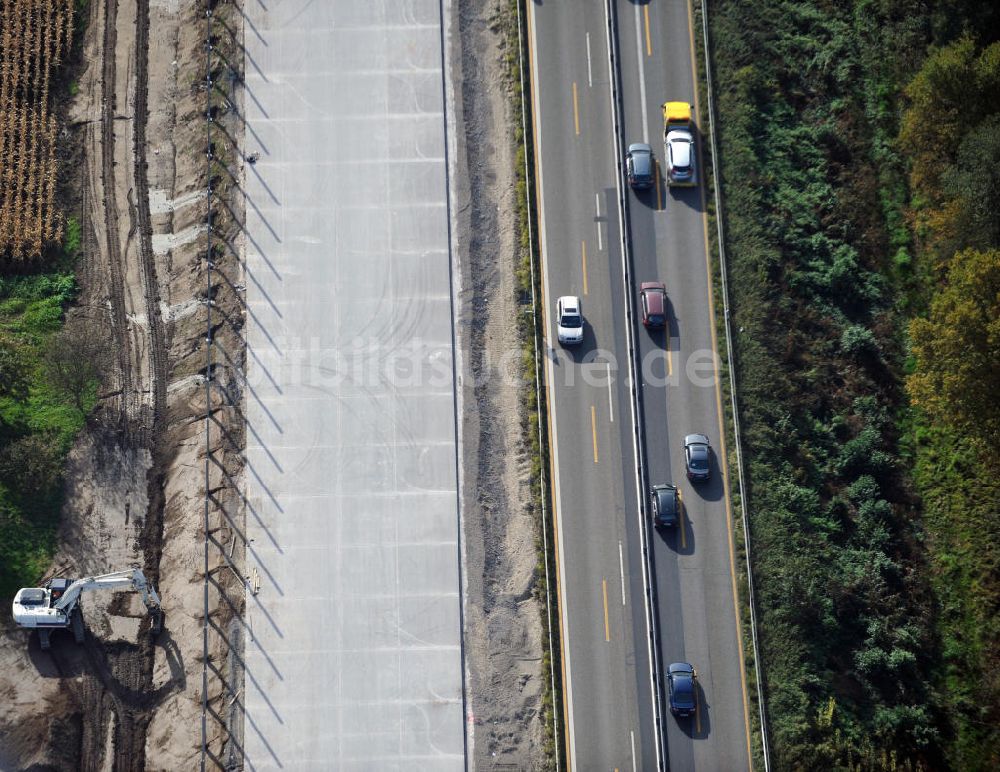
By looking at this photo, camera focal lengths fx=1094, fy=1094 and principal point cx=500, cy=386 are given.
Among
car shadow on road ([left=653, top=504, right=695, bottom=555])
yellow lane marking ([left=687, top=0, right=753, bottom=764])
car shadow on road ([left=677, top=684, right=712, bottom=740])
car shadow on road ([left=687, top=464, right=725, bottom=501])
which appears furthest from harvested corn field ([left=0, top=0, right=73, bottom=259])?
car shadow on road ([left=677, top=684, right=712, bottom=740])

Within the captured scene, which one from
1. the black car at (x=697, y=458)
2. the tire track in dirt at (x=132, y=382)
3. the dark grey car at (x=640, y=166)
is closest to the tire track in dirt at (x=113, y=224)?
the tire track in dirt at (x=132, y=382)

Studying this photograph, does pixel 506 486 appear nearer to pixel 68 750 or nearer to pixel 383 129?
pixel 383 129

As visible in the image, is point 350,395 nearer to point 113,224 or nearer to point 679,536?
point 113,224

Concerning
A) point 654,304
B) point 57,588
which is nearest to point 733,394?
point 654,304

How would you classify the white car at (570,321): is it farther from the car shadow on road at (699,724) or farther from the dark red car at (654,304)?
the car shadow on road at (699,724)

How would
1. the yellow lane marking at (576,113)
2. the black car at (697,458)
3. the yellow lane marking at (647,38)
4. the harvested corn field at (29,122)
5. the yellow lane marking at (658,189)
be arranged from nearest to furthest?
the black car at (697,458) < the yellow lane marking at (658,189) < the harvested corn field at (29,122) < the yellow lane marking at (576,113) < the yellow lane marking at (647,38)

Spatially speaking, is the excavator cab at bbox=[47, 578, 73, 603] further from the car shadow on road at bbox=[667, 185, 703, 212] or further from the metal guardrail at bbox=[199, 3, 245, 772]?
the car shadow on road at bbox=[667, 185, 703, 212]
